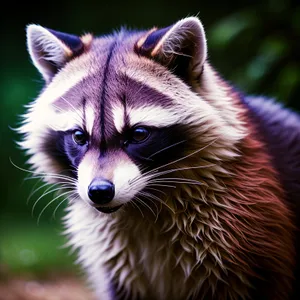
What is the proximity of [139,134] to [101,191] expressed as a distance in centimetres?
46

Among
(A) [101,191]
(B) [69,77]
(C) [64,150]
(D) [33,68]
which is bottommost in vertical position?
(A) [101,191]

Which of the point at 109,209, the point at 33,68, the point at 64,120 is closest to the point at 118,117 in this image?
the point at 64,120

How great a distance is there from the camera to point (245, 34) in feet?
23.6

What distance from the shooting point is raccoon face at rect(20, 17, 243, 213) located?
3.50 meters

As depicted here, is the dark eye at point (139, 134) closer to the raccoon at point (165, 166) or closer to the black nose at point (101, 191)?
the raccoon at point (165, 166)

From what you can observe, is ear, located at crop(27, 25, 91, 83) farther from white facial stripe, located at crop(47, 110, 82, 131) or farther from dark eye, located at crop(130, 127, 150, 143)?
dark eye, located at crop(130, 127, 150, 143)

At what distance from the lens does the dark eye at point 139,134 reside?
356cm

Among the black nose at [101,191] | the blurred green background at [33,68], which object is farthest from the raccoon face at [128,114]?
the blurred green background at [33,68]

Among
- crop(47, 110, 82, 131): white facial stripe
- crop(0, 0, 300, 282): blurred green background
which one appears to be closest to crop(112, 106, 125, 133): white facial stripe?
crop(47, 110, 82, 131): white facial stripe

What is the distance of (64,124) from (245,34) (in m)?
4.00

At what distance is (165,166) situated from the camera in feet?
12.1

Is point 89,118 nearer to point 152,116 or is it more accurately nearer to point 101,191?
point 152,116

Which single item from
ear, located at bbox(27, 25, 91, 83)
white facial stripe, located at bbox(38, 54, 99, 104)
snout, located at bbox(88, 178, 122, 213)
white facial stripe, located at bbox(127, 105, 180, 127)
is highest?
ear, located at bbox(27, 25, 91, 83)

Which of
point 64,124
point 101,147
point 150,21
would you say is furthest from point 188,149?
point 150,21
